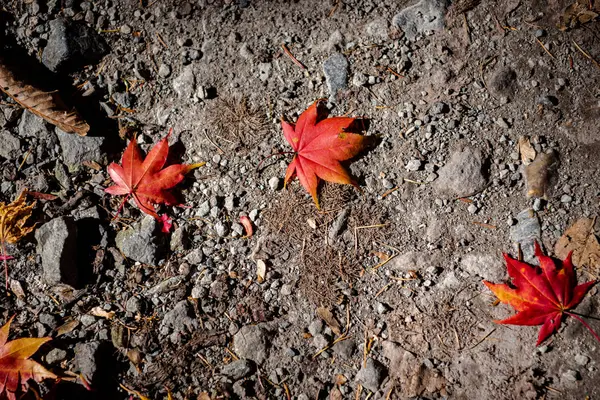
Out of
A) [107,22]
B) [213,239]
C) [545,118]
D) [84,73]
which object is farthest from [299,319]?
[107,22]

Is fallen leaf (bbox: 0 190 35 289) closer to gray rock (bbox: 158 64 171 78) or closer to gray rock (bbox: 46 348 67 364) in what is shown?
gray rock (bbox: 46 348 67 364)

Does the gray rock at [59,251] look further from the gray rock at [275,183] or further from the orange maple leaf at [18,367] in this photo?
the gray rock at [275,183]

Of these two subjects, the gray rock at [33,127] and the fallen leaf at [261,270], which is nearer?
the fallen leaf at [261,270]

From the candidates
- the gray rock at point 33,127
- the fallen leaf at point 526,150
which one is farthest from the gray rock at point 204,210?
the fallen leaf at point 526,150

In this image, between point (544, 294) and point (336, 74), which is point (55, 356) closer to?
point (336, 74)

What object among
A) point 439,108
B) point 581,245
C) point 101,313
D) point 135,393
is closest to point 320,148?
point 439,108

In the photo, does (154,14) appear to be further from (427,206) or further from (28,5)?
(427,206)
